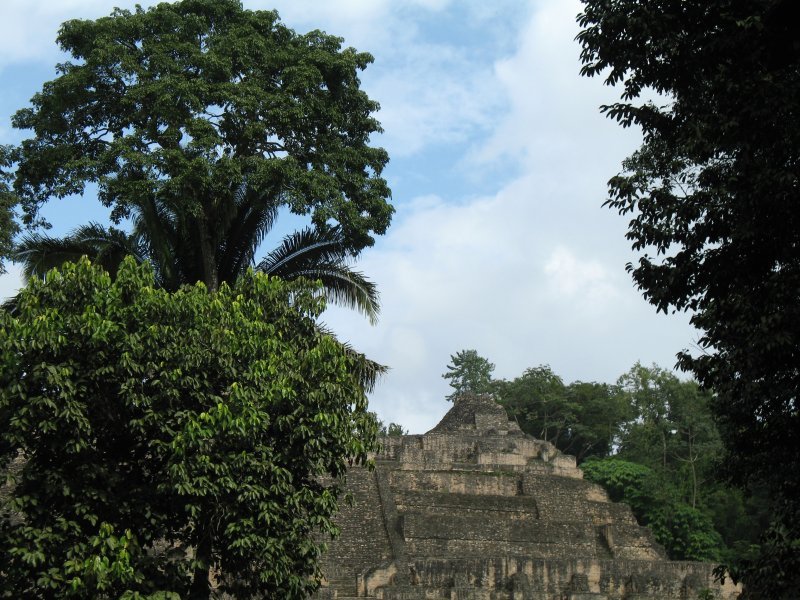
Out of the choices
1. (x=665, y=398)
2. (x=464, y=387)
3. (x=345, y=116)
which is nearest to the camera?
(x=345, y=116)

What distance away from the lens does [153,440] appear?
38.6 ft

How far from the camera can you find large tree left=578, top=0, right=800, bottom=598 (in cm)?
935

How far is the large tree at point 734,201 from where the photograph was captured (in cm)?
935

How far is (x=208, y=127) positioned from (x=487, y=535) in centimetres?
1239

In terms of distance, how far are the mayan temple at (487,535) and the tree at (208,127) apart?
23.3ft

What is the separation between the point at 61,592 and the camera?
36.6 ft

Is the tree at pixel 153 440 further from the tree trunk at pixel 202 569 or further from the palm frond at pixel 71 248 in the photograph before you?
the palm frond at pixel 71 248

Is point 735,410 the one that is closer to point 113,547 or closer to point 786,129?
point 786,129

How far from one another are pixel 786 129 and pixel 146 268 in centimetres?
765

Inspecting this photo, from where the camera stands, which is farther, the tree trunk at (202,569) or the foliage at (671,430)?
the foliage at (671,430)

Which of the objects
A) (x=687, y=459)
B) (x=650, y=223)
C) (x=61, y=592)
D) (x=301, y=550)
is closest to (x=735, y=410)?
(x=650, y=223)

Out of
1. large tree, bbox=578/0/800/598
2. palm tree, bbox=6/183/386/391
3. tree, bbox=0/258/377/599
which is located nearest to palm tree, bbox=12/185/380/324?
palm tree, bbox=6/183/386/391

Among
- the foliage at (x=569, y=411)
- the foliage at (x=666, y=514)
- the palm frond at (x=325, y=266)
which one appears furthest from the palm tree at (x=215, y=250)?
the foliage at (x=569, y=411)

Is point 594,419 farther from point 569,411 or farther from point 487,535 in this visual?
point 487,535
